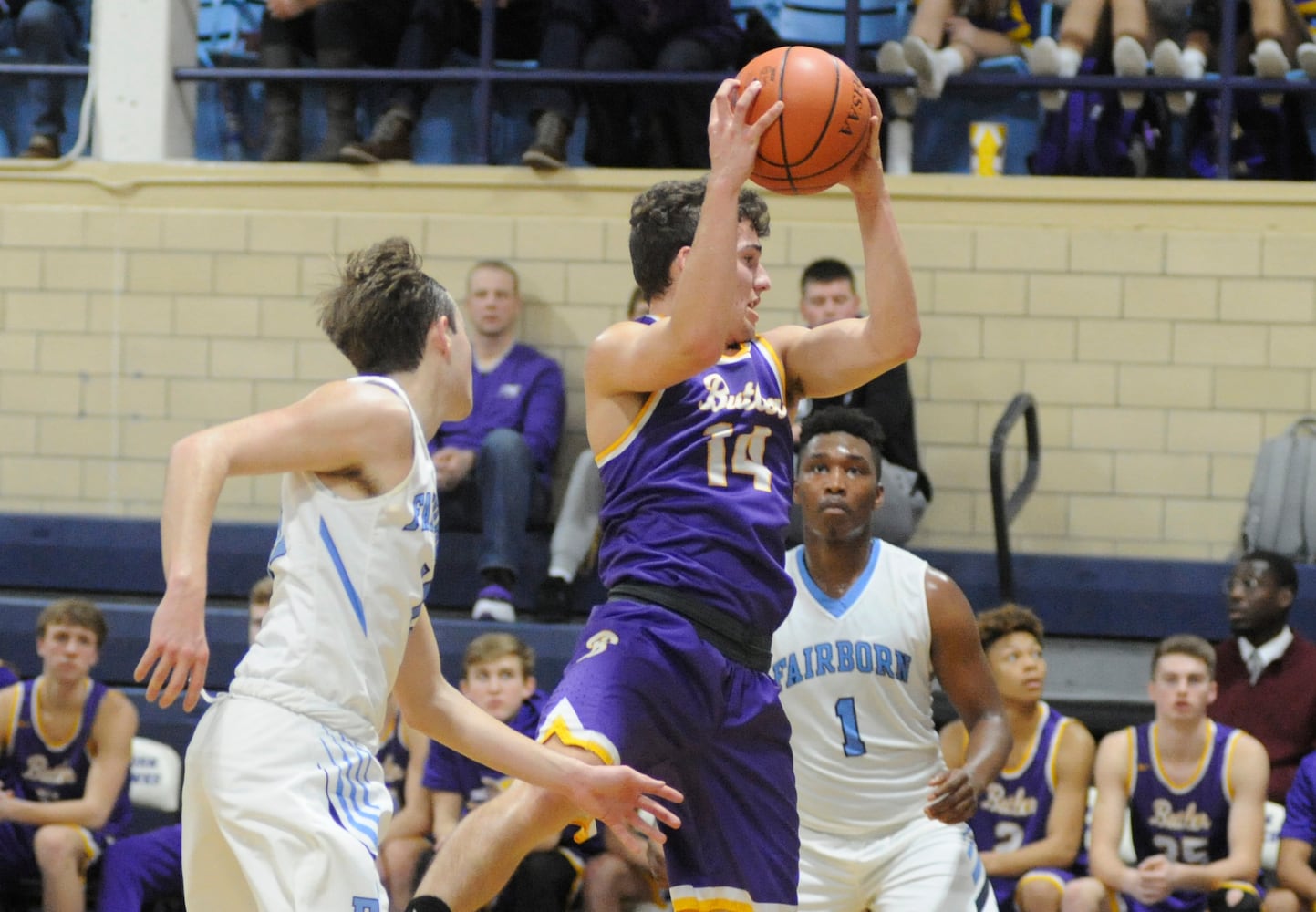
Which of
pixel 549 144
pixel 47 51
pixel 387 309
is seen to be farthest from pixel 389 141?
pixel 387 309

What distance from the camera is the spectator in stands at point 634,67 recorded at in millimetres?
8406

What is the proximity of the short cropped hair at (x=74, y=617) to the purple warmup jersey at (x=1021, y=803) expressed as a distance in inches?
133

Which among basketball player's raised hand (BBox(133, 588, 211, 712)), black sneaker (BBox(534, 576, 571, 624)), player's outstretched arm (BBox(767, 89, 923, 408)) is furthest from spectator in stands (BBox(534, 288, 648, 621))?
basketball player's raised hand (BBox(133, 588, 211, 712))

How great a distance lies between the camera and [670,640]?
3674 millimetres

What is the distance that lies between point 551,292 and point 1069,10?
2.89 meters

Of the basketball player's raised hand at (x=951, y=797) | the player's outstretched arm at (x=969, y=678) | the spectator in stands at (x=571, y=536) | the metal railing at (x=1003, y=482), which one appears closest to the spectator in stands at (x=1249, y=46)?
the metal railing at (x=1003, y=482)

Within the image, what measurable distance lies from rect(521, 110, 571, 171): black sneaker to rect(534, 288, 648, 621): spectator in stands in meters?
1.22

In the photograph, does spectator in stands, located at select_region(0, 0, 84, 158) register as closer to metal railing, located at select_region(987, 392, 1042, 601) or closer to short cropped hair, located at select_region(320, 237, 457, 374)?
metal railing, located at select_region(987, 392, 1042, 601)

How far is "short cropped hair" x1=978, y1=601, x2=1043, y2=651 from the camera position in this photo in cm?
601

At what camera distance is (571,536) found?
24.4ft

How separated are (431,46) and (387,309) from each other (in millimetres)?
6020

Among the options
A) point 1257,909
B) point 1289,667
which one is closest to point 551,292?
point 1289,667

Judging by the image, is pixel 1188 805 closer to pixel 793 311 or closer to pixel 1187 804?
pixel 1187 804

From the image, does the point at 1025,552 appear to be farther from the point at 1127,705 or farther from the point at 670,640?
Answer: the point at 670,640
